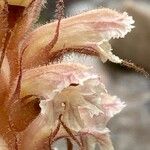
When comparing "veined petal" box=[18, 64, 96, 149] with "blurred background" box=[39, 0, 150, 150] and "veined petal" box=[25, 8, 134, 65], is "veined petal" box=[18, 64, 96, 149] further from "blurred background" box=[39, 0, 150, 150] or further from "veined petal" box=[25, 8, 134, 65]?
"blurred background" box=[39, 0, 150, 150]

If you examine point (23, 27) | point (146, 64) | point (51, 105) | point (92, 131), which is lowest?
point (146, 64)

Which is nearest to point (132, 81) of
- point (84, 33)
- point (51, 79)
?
point (84, 33)

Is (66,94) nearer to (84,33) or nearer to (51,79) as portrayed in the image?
(51,79)

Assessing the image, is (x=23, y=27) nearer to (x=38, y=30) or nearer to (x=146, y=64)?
(x=38, y=30)

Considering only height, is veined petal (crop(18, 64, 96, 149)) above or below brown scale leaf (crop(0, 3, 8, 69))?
below

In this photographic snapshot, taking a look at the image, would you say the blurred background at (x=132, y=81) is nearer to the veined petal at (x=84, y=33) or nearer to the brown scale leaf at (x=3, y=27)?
the veined petal at (x=84, y=33)

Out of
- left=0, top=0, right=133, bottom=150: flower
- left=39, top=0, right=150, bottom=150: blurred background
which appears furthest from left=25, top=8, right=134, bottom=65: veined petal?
left=39, top=0, right=150, bottom=150: blurred background

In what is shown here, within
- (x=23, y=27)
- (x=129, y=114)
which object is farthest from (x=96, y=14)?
(x=129, y=114)

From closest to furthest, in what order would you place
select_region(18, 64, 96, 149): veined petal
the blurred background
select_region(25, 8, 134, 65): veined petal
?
1. select_region(18, 64, 96, 149): veined petal
2. select_region(25, 8, 134, 65): veined petal
3. the blurred background

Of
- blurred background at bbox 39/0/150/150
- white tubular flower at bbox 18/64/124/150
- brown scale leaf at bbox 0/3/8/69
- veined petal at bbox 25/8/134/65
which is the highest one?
brown scale leaf at bbox 0/3/8/69
